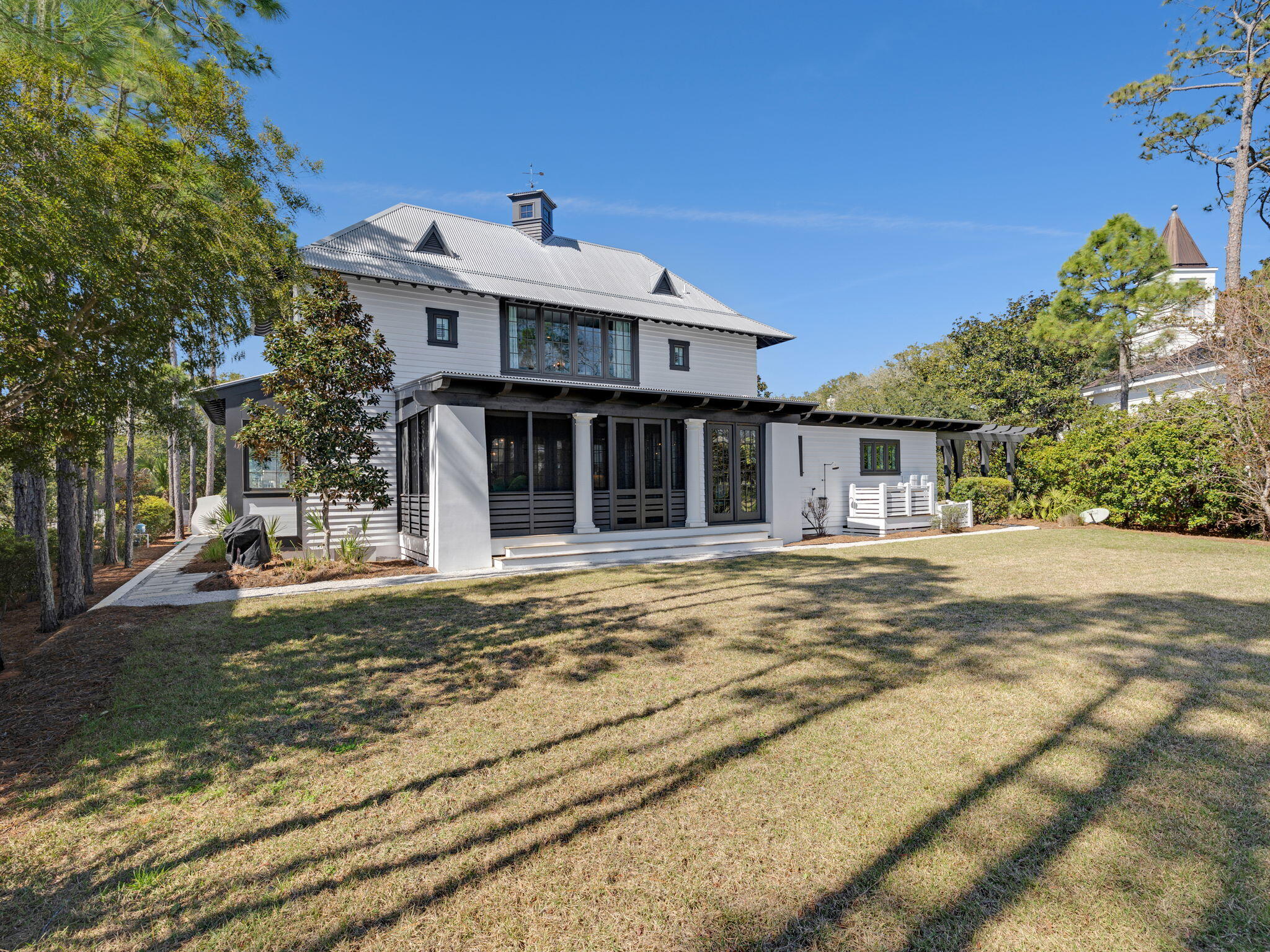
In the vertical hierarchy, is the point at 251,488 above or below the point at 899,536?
above

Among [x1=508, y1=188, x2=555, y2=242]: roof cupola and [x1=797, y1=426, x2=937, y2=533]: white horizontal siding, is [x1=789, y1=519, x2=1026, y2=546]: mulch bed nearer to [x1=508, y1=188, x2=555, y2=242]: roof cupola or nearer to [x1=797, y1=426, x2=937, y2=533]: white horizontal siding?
[x1=797, y1=426, x2=937, y2=533]: white horizontal siding

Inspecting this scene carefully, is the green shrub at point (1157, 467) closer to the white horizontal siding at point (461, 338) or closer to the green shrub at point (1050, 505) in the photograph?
the green shrub at point (1050, 505)

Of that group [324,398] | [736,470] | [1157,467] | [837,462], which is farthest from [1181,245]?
[324,398]

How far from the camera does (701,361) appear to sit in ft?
60.5

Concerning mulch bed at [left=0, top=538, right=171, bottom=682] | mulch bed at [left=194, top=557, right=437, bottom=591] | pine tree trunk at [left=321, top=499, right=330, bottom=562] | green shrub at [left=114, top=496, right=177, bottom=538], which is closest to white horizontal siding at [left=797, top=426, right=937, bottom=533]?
mulch bed at [left=194, top=557, right=437, bottom=591]

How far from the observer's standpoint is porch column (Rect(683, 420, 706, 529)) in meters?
14.1

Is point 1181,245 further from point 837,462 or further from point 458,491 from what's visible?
point 458,491

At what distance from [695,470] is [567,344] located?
209 inches

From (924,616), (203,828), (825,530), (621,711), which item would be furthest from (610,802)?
(825,530)

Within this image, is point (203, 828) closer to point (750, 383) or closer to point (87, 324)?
point (87, 324)

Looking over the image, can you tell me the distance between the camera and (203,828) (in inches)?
117

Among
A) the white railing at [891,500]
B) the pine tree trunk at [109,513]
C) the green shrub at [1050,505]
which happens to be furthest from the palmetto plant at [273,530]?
the green shrub at [1050,505]

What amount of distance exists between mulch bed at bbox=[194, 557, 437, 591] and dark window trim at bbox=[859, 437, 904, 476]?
13.3 meters

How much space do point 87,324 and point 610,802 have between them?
234 inches
